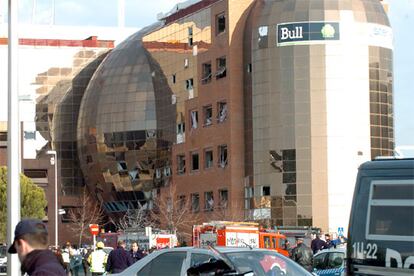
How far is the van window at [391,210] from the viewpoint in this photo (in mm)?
10859

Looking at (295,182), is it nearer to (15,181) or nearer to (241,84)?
(241,84)

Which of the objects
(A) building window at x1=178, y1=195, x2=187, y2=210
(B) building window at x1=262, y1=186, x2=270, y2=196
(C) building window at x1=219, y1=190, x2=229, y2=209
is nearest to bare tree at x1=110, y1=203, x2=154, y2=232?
(A) building window at x1=178, y1=195, x2=187, y2=210

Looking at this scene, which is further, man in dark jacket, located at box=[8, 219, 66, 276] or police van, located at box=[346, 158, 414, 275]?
police van, located at box=[346, 158, 414, 275]

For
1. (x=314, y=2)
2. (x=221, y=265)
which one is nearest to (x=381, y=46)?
(x=314, y=2)

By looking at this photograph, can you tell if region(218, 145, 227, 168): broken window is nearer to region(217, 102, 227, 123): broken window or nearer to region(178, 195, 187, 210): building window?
region(217, 102, 227, 123): broken window

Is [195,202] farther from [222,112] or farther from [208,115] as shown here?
[222,112]

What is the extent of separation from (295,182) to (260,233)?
97.6ft

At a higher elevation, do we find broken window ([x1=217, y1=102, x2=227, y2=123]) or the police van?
broken window ([x1=217, y1=102, x2=227, y2=123])

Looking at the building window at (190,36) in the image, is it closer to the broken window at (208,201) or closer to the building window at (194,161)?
the building window at (194,161)

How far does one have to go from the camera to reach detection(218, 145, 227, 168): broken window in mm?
85688

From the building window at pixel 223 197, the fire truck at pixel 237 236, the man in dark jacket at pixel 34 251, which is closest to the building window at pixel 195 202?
the building window at pixel 223 197

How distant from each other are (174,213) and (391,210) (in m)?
77.4

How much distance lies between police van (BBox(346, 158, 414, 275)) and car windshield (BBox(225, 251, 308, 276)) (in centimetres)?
456

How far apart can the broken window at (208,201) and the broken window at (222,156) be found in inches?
105
